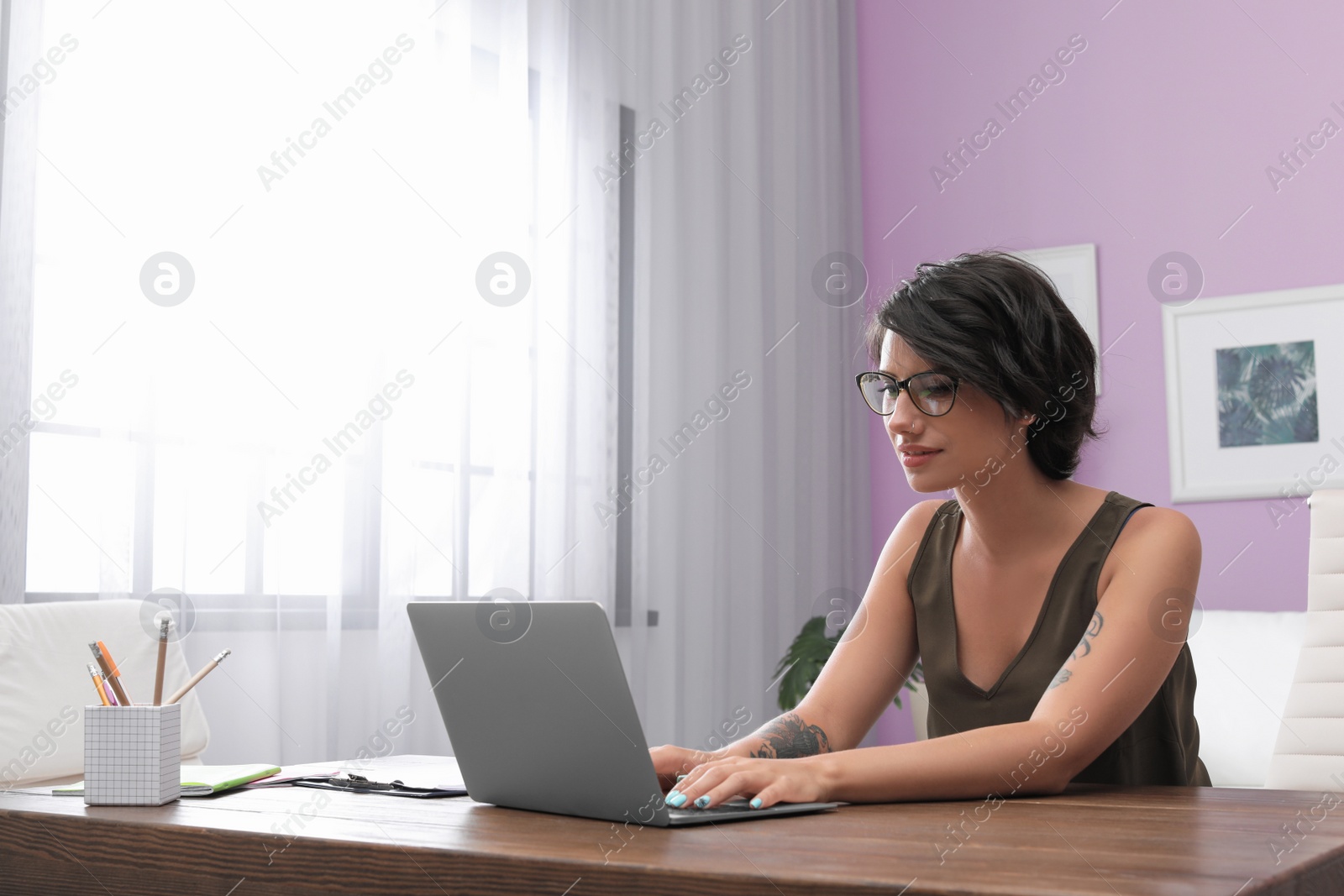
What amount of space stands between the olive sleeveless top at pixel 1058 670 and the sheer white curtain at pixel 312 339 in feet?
4.12

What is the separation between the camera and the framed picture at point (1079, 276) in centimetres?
378

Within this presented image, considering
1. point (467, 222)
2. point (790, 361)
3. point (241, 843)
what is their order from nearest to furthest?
point (241, 843), point (467, 222), point (790, 361)

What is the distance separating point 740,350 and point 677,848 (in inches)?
112

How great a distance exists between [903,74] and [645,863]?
3.87m

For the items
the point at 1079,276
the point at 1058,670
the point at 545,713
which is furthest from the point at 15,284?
the point at 1079,276

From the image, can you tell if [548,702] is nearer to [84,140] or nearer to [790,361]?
[84,140]

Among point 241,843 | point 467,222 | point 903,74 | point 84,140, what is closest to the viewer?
point 241,843

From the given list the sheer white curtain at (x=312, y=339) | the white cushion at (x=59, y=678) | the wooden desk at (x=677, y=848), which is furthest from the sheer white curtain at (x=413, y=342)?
the wooden desk at (x=677, y=848)

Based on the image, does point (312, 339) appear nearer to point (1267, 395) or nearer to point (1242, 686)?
point (1242, 686)

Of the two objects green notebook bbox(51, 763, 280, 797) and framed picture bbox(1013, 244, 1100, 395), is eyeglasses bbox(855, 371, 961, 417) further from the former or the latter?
framed picture bbox(1013, 244, 1100, 395)

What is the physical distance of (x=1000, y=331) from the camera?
146cm

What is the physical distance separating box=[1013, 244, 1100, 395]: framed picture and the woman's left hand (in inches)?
117

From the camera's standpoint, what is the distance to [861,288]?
425cm

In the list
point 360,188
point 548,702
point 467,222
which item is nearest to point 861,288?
point 467,222
